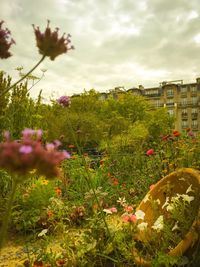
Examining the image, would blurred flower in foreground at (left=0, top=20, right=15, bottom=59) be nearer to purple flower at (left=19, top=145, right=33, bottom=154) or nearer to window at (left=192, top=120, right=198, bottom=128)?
purple flower at (left=19, top=145, right=33, bottom=154)

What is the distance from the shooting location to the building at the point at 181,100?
7338 cm

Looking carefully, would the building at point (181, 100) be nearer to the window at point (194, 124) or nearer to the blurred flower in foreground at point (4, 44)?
the window at point (194, 124)

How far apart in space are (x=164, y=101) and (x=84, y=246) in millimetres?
72946

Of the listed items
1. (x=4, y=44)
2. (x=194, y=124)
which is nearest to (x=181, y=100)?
(x=194, y=124)

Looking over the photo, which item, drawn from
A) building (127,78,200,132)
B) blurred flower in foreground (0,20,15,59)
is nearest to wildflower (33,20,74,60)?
blurred flower in foreground (0,20,15,59)

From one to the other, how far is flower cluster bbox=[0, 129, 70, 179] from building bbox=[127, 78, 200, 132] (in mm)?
73343

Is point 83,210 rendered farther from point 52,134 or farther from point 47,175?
point 52,134

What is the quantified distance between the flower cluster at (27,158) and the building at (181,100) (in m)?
73.3

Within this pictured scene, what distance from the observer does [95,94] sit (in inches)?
1335

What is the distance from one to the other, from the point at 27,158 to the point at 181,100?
7587 cm

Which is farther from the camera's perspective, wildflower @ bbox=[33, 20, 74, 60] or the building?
the building

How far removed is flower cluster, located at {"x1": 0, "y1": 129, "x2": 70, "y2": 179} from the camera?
32.7 inches

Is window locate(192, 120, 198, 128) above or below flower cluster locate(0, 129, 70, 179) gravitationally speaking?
below

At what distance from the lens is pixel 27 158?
83cm
